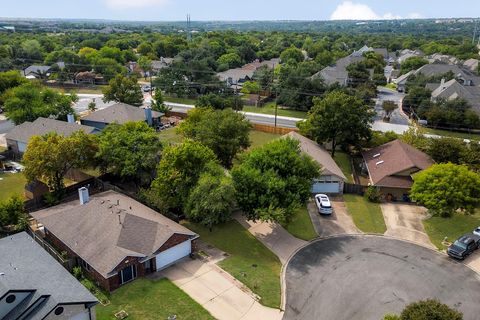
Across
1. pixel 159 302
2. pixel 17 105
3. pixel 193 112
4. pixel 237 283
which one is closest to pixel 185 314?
pixel 159 302

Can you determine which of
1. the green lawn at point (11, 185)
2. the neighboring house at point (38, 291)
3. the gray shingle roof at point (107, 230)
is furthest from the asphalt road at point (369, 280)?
the green lawn at point (11, 185)

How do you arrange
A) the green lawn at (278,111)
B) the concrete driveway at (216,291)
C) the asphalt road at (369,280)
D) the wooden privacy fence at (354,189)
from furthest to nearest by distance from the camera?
the green lawn at (278,111) < the wooden privacy fence at (354,189) < the asphalt road at (369,280) < the concrete driveway at (216,291)

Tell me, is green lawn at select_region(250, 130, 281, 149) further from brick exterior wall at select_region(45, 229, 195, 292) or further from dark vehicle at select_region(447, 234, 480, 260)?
dark vehicle at select_region(447, 234, 480, 260)

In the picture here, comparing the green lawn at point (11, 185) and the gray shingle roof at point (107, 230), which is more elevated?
the gray shingle roof at point (107, 230)

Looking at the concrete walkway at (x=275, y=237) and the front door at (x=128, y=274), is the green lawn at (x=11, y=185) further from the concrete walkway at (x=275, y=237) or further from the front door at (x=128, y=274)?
the concrete walkway at (x=275, y=237)

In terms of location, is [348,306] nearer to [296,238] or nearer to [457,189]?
[296,238]

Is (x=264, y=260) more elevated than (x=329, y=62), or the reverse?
(x=329, y=62)
